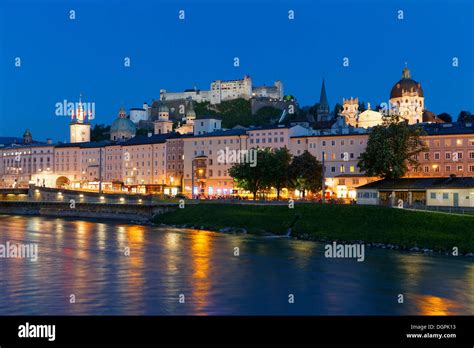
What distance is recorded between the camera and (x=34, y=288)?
32.9 metres

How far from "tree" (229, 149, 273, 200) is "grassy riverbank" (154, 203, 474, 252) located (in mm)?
16748

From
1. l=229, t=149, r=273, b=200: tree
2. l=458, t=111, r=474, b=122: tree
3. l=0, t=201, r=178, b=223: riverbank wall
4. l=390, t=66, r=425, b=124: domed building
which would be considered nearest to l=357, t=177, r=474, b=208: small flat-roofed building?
l=229, t=149, r=273, b=200: tree

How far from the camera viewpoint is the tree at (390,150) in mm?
80625

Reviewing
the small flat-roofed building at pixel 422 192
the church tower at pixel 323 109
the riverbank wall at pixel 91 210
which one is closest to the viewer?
the small flat-roofed building at pixel 422 192

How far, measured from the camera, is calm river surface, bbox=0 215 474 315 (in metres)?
28.8

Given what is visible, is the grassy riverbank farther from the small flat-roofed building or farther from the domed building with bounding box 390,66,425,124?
the domed building with bounding box 390,66,425,124

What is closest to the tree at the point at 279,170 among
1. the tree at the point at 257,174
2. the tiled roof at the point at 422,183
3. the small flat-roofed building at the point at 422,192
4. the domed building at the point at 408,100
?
the tree at the point at 257,174

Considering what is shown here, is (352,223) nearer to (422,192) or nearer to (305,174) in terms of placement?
(422,192)

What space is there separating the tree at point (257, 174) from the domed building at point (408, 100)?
217 feet

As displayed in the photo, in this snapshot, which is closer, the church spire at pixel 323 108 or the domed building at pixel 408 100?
the domed building at pixel 408 100

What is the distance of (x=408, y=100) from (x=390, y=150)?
7577cm

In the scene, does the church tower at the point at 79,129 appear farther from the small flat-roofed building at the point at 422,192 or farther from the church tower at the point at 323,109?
the small flat-roofed building at the point at 422,192
